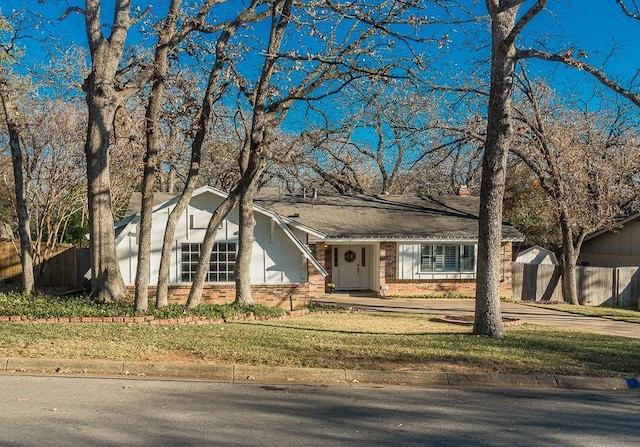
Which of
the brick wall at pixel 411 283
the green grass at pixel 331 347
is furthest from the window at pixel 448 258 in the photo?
the green grass at pixel 331 347

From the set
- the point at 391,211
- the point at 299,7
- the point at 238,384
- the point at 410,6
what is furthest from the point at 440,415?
the point at 391,211

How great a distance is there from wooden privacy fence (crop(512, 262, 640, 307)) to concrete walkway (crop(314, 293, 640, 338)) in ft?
12.4

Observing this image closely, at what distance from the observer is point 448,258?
28.9 meters

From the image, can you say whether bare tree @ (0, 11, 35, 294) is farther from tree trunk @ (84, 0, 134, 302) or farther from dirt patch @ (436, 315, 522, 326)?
dirt patch @ (436, 315, 522, 326)

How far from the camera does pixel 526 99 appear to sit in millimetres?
26875

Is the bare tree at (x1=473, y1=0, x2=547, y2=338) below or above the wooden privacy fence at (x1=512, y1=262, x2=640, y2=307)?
above

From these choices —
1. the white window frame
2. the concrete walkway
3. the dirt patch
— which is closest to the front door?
the concrete walkway

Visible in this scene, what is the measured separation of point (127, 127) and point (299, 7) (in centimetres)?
639

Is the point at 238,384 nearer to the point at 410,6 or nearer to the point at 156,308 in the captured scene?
the point at 156,308

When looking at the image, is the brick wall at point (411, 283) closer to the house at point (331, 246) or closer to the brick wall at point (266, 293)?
the house at point (331, 246)

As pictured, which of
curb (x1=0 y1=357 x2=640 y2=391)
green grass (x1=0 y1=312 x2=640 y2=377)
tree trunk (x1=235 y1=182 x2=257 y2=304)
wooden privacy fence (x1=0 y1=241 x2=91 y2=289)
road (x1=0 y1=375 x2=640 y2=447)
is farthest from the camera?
wooden privacy fence (x1=0 y1=241 x2=91 y2=289)

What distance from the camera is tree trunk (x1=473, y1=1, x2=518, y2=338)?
13453 millimetres

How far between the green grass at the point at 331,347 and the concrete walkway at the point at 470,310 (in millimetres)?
4124

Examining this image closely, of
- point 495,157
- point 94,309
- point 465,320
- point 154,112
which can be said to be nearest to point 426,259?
point 465,320
